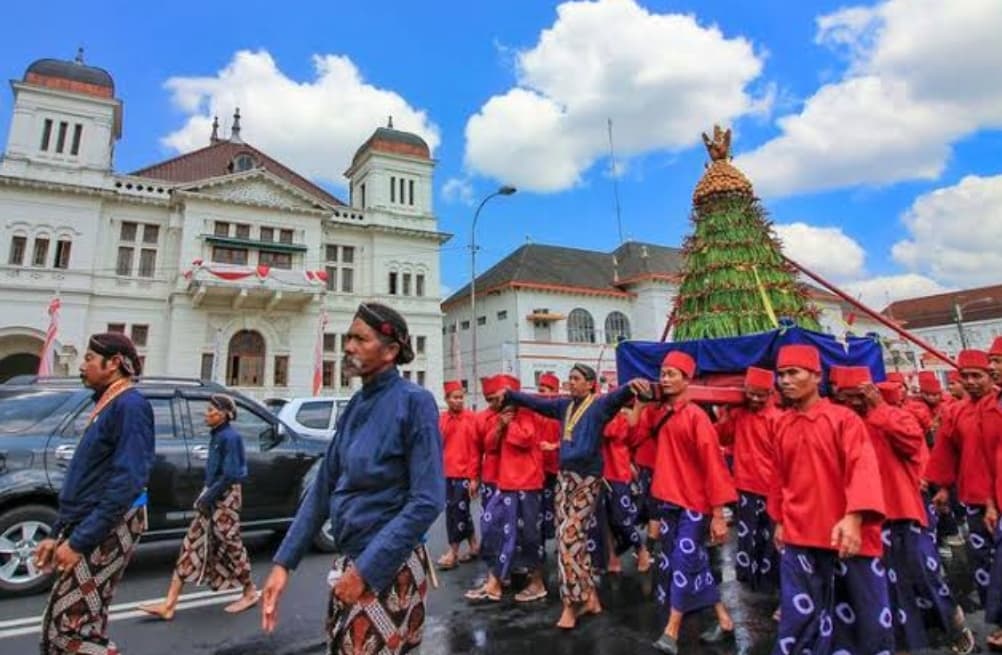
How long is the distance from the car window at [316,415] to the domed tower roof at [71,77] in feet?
86.3

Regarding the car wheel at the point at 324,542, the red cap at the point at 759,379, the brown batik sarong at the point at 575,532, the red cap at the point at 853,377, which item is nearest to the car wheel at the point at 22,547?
the car wheel at the point at 324,542

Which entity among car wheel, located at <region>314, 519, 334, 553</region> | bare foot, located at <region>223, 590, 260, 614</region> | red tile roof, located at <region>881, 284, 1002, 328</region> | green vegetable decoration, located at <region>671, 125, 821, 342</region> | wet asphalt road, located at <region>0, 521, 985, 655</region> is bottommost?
wet asphalt road, located at <region>0, 521, 985, 655</region>

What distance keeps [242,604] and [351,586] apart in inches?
148

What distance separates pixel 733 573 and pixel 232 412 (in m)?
5.29

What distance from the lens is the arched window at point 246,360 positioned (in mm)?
27375

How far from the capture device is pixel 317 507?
93.6 inches

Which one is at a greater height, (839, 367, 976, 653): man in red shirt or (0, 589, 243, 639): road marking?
(839, 367, 976, 653): man in red shirt

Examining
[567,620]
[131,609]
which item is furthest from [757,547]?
[131,609]

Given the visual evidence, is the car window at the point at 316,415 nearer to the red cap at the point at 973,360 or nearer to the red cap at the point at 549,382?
the red cap at the point at 549,382

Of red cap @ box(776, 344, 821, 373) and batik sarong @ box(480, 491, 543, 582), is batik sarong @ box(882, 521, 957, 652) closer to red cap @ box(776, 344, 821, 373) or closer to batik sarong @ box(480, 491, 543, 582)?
red cap @ box(776, 344, 821, 373)

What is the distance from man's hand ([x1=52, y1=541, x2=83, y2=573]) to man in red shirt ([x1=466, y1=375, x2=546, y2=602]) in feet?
10.7

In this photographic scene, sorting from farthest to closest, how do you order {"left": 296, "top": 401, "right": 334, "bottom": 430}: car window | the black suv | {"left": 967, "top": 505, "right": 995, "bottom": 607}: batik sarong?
{"left": 296, "top": 401, "right": 334, "bottom": 430}: car window → the black suv → {"left": 967, "top": 505, "right": 995, "bottom": 607}: batik sarong

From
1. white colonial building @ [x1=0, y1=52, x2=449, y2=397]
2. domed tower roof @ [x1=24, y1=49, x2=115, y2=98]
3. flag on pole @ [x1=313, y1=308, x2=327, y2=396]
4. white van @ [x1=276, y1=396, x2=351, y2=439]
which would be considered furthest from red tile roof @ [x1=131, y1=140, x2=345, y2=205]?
white van @ [x1=276, y1=396, x2=351, y2=439]

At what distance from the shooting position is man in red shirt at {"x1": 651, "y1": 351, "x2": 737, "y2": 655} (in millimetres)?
4055
